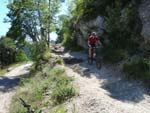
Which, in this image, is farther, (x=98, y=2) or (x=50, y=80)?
(x=98, y=2)

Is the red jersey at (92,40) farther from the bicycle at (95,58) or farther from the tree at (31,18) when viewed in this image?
the tree at (31,18)

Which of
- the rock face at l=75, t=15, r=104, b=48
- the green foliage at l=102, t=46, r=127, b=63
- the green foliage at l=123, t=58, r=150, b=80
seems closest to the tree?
the rock face at l=75, t=15, r=104, b=48

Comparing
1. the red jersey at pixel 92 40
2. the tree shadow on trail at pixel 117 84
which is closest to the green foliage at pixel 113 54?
the tree shadow on trail at pixel 117 84

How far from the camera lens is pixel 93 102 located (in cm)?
1655

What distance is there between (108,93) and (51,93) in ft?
9.54

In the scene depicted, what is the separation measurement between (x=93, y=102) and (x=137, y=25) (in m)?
11.3

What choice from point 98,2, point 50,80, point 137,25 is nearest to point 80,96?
point 50,80

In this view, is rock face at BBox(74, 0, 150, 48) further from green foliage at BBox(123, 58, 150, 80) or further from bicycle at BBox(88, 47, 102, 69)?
bicycle at BBox(88, 47, 102, 69)

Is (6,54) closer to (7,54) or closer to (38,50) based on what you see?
(7,54)

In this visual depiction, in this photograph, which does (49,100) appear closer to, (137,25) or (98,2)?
(137,25)

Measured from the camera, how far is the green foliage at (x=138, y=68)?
20031 mm

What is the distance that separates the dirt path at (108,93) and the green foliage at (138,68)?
1.30ft

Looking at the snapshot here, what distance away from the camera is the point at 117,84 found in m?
20.2

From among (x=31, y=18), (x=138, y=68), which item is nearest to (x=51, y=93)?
(x=138, y=68)
